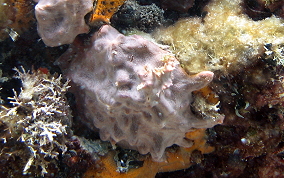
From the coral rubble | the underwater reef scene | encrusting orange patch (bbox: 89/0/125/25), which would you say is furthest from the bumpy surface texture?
the coral rubble

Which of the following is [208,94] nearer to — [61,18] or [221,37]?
[221,37]

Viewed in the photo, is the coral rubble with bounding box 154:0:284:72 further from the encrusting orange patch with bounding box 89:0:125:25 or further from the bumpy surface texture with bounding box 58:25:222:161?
the encrusting orange patch with bounding box 89:0:125:25

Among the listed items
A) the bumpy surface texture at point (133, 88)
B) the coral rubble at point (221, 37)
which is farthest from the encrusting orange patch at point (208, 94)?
the coral rubble at point (221, 37)

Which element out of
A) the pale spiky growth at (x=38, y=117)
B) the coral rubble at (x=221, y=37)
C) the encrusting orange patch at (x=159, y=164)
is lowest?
the encrusting orange patch at (x=159, y=164)

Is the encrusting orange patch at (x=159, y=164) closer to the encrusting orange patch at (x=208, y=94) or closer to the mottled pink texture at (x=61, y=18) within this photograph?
the encrusting orange patch at (x=208, y=94)

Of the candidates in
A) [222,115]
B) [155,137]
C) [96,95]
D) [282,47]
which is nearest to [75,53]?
[96,95]

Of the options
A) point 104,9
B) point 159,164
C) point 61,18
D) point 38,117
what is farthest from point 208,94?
point 38,117
